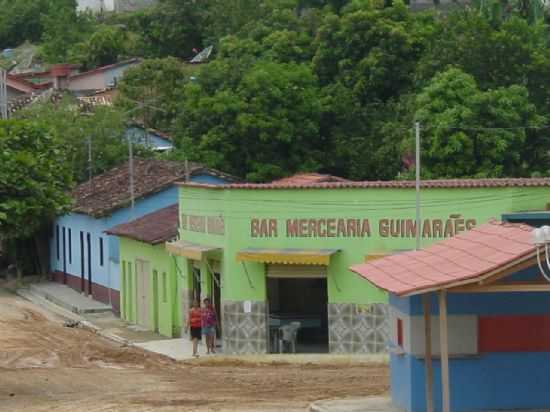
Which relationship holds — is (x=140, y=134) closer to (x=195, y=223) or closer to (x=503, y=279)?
(x=195, y=223)

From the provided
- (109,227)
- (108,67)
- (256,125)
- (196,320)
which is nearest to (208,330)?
(196,320)

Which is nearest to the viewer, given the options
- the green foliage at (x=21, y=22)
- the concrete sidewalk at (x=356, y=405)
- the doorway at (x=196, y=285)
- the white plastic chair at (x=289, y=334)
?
the concrete sidewalk at (x=356, y=405)

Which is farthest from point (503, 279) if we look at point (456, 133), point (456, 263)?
point (456, 133)

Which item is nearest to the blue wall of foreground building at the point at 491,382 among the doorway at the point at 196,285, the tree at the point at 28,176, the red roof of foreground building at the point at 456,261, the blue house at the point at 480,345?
the blue house at the point at 480,345

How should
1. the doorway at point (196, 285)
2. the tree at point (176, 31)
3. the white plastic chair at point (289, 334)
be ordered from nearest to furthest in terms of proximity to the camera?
1. the white plastic chair at point (289, 334)
2. the doorway at point (196, 285)
3. the tree at point (176, 31)

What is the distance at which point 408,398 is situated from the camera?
23.8 meters

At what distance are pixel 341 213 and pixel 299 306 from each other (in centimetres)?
433

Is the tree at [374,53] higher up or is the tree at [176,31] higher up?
the tree at [176,31]

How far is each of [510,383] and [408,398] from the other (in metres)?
1.59

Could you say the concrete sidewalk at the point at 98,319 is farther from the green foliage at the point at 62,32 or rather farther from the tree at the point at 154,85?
the green foliage at the point at 62,32

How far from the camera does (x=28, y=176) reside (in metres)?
32.4

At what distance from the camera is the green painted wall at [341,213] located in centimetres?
3316

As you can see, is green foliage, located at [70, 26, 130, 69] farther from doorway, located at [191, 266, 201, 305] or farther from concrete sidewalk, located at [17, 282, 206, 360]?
doorway, located at [191, 266, 201, 305]

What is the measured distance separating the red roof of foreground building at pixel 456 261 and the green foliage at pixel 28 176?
31.0ft
